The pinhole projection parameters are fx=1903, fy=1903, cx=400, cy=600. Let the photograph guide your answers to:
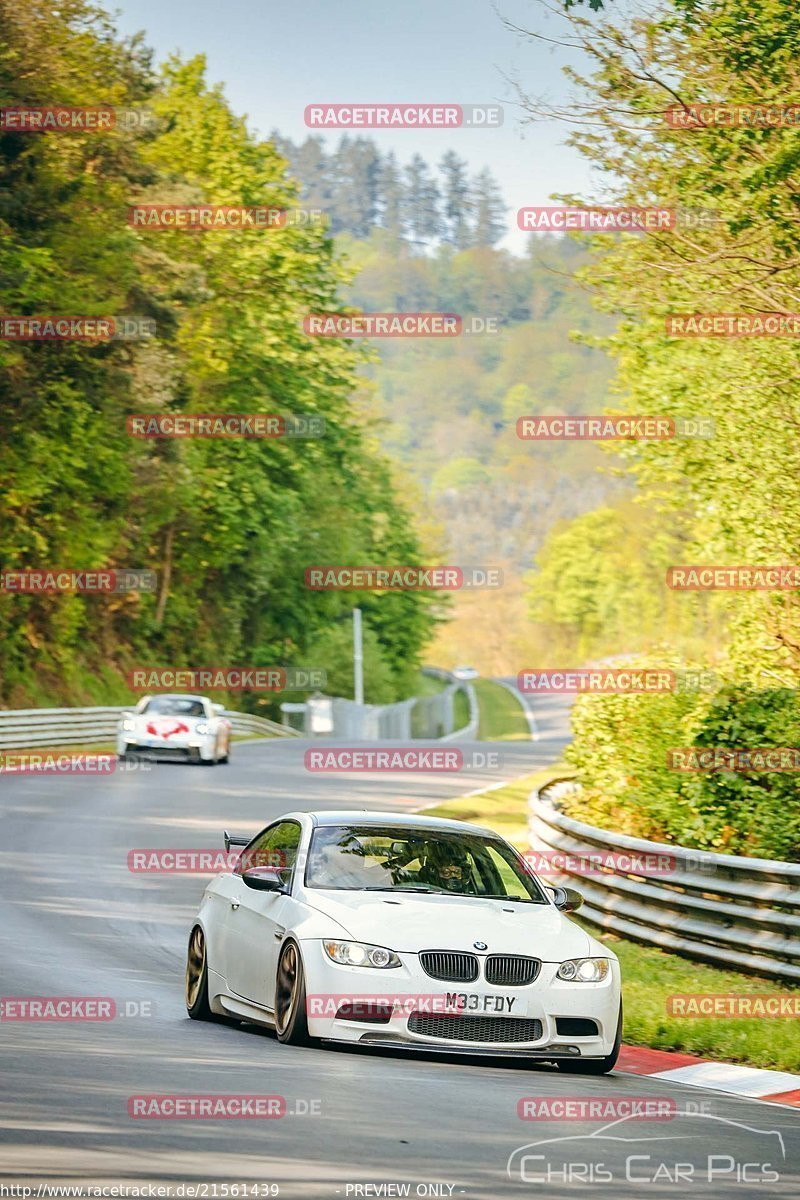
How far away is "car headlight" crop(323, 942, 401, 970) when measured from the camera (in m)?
10.0

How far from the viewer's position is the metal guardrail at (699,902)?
1384 centimetres

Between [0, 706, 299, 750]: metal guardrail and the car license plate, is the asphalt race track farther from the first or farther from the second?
[0, 706, 299, 750]: metal guardrail

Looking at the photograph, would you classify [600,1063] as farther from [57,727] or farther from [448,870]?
[57,727]

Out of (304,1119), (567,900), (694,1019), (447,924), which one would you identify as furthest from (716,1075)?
(304,1119)

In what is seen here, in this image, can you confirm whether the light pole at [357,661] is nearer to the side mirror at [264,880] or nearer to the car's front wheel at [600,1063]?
the side mirror at [264,880]

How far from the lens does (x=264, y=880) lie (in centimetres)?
1090

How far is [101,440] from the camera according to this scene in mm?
49438

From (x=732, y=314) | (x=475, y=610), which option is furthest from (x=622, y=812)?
(x=475, y=610)

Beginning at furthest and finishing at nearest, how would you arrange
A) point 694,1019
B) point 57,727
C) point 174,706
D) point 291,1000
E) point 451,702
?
point 451,702 → point 57,727 → point 174,706 → point 694,1019 → point 291,1000

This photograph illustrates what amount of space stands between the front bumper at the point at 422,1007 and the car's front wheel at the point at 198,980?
5.55 ft

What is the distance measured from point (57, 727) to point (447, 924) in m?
34.4

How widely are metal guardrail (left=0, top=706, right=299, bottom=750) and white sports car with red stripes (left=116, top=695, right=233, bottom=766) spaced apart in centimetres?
139

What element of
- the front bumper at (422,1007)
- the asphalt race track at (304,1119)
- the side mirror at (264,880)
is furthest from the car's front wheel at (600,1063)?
the side mirror at (264,880)

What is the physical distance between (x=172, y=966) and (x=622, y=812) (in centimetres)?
713
